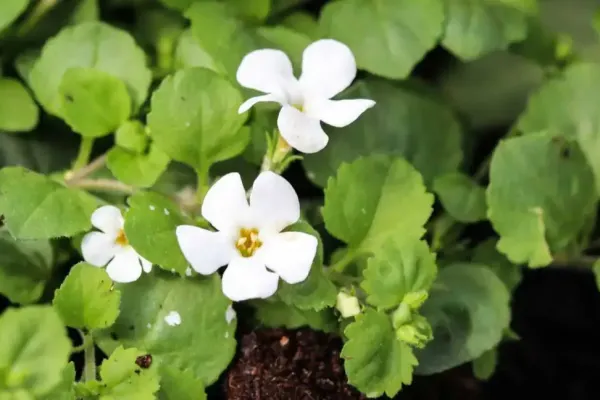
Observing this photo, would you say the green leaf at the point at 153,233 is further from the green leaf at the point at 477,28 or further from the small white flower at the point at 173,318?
the green leaf at the point at 477,28

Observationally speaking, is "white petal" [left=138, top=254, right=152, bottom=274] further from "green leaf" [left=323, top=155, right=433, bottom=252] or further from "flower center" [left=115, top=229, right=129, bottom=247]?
"green leaf" [left=323, top=155, right=433, bottom=252]

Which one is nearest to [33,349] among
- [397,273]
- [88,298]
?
[88,298]

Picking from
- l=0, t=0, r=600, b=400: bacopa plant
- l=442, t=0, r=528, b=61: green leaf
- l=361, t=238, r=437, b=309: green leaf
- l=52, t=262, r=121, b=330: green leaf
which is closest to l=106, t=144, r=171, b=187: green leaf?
l=0, t=0, r=600, b=400: bacopa plant

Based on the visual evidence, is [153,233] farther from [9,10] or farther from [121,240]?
[9,10]

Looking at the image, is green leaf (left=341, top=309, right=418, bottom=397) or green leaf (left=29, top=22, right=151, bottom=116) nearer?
→ green leaf (left=341, top=309, right=418, bottom=397)

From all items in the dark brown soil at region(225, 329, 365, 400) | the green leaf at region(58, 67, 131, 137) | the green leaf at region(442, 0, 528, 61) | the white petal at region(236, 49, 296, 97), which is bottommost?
the dark brown soil at region(225, 329, 365, 400)

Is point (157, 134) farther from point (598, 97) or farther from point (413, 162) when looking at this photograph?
point (598, 97)

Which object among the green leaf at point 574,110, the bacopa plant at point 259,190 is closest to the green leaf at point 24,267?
the bacopa plant at point 259,190
